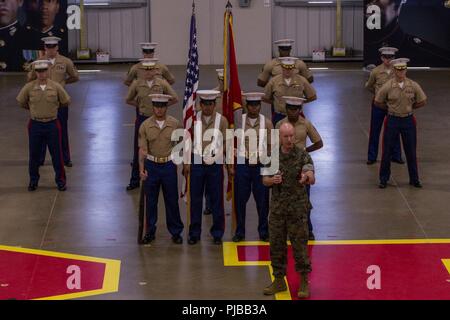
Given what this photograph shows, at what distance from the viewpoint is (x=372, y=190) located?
16531mm

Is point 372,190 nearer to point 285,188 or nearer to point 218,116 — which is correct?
point 218,116

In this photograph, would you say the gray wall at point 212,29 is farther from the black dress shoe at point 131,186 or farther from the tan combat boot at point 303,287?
the tan combat boot at point 303,287

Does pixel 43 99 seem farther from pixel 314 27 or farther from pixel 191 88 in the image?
pixel 314 27

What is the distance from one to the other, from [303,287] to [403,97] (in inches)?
207

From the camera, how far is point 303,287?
12031 millimetres

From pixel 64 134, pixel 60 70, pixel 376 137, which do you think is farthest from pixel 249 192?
pixel 60 70

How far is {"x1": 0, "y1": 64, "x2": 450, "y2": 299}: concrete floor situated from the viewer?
42.5 feet

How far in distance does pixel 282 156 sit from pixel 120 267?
8.99 ft

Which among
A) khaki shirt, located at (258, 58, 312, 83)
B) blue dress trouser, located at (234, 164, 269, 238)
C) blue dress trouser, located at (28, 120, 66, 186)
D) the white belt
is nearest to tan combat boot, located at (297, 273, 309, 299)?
blue dress trouser, located at (234, 164, 269, 238)

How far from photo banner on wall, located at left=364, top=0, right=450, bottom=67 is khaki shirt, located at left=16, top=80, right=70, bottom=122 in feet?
39.8

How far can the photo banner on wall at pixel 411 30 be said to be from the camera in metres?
26.7

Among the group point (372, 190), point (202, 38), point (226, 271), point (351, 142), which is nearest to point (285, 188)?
point (226, 271)

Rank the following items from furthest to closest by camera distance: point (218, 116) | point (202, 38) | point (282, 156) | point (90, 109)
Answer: point (202, 38), point (90, 109), point (218, 116), point (282, 156)

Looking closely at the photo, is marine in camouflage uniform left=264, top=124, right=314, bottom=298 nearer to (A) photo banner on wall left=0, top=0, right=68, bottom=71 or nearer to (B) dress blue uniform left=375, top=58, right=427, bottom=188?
(B) dress blue uniform left=375, top=58, right=427, bottom=188
